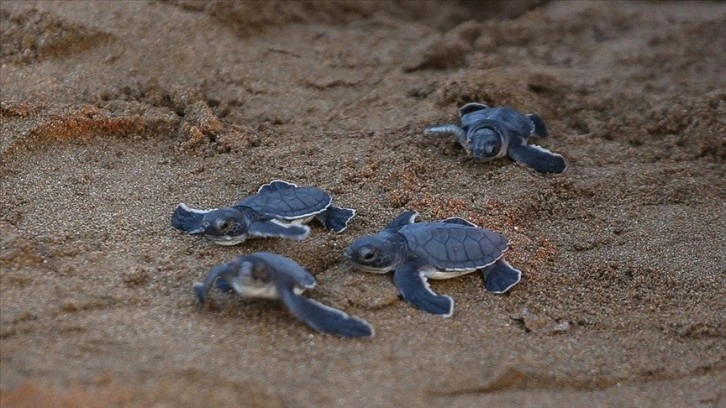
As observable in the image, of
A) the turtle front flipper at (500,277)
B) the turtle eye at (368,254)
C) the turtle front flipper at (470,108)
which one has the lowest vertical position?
the turtle front flipper at (500,277)

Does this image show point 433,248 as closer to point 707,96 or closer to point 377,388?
point 377,388

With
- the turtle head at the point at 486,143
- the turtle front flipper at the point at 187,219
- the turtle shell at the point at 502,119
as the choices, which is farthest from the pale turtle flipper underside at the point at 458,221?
the turtle front flipper at the point at 187,219

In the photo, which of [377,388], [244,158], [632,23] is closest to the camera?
[377,388]

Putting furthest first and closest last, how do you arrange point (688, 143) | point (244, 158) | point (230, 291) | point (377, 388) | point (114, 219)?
point (688, 143)
point (244, 158)
point (114, 219)
point (230, 291)
point (377, 388)

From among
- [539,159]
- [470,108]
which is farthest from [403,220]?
[470,108]

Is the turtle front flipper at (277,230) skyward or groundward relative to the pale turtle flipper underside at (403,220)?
skyward

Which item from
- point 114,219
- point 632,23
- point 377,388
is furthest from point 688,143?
point 114,219

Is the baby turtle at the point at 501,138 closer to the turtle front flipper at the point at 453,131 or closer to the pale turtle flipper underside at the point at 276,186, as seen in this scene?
the turtle front flipper at the point at 453,131

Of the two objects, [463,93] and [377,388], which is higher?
[463,93]

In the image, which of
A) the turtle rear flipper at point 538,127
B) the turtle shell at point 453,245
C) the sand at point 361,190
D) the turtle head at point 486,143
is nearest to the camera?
the sand at point 361,190
